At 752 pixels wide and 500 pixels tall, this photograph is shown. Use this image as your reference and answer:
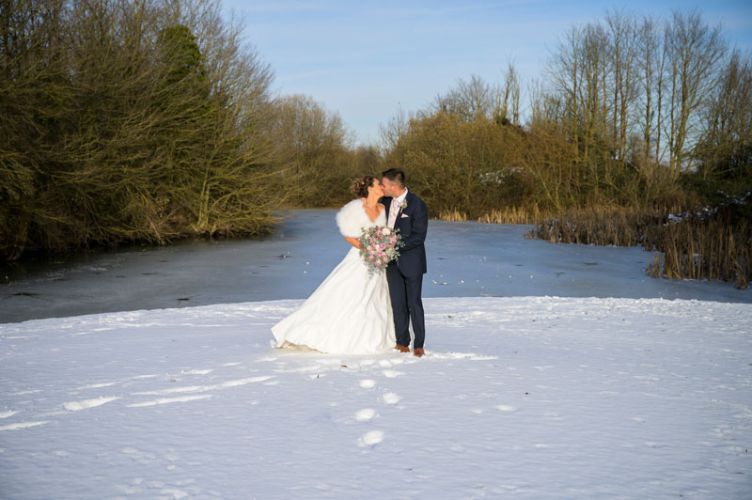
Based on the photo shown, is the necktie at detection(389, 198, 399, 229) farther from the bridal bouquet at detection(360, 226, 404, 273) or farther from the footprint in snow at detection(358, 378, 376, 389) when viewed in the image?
the footprint in snow at detection(358, 378, 376, 389)

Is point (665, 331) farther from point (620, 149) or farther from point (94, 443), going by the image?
point (620, 149)

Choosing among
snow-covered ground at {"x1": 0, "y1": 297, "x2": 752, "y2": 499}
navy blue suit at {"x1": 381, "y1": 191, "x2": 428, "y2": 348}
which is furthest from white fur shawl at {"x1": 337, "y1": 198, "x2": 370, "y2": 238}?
snow-covered ground at {"x1": 0, "y1": 297, "x2": 752, "y2": 499}

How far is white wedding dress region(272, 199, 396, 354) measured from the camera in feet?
21.8

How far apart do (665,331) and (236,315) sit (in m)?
5.25

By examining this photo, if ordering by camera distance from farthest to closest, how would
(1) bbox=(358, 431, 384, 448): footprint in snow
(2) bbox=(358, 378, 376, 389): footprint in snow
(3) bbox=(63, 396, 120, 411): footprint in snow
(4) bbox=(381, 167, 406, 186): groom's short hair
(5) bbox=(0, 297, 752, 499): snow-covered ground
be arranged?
(4) bbox=(381, 167, 406, 186): groom's short hair < (2) bbox=(358, 378, 376, 389): footprint in snow < (3) bbox=(63, 396, 120, 411): footprint in snow < (1) bbox=(358, 431, 384, 448): footprint in snow < (5) bbox=(0, 297, 752, 499): snow-covered ground

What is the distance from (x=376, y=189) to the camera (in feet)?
21.7

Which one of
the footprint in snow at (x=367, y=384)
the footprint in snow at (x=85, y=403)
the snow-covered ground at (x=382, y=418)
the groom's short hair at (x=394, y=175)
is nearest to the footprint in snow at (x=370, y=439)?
the snow-covered ground at (x=382, y=418)

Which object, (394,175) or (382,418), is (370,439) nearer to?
(382,418)

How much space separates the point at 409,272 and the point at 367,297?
1.77 feet

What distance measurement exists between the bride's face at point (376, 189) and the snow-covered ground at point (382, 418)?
1434mm

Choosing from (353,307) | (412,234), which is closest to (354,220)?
(412,234)

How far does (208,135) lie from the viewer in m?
26.7

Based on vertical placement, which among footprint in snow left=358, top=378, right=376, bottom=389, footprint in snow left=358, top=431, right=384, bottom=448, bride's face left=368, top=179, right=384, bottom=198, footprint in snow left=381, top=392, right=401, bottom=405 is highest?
bride's face left=368, top=179, right=384, bottom=198

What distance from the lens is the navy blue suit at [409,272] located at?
249 inches
